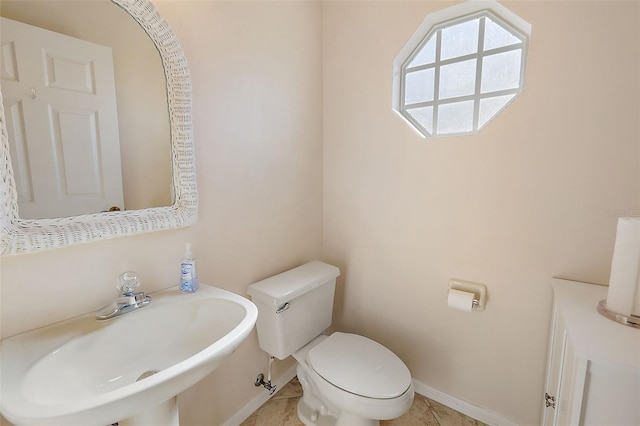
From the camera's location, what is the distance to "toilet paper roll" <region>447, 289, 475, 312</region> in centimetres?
135

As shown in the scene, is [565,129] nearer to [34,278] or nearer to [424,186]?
[424,186]

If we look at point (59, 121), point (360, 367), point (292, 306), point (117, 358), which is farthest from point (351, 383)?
point (59, 121)

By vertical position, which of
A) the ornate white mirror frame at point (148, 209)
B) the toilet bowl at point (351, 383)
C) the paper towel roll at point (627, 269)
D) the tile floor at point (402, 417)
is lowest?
the tile floor at point (402, 417)

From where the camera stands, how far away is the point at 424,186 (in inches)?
59.0

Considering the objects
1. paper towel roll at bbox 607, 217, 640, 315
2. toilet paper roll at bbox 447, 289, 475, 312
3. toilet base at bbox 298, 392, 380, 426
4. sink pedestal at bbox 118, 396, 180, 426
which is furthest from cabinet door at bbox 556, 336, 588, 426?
sink pedestal at bbox 118, 396, 180, 426

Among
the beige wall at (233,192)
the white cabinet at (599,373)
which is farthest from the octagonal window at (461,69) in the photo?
the white cabinet at (599,373)

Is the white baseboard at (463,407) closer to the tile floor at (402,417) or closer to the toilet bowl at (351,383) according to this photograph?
the tile floor at (402,417)

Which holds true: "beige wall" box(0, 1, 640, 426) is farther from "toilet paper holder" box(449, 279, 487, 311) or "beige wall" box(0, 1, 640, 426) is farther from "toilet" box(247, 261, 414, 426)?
"toilet" box(247, 261, 414, 426)

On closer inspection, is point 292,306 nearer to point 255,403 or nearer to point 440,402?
point 255,403

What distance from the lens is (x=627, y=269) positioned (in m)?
0.84

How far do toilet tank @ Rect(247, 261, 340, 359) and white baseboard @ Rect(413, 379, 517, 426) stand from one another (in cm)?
68

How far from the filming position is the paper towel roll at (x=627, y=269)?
2.70 feet

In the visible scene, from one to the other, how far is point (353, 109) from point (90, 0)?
121 cm

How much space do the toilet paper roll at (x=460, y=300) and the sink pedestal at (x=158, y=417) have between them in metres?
1.22
